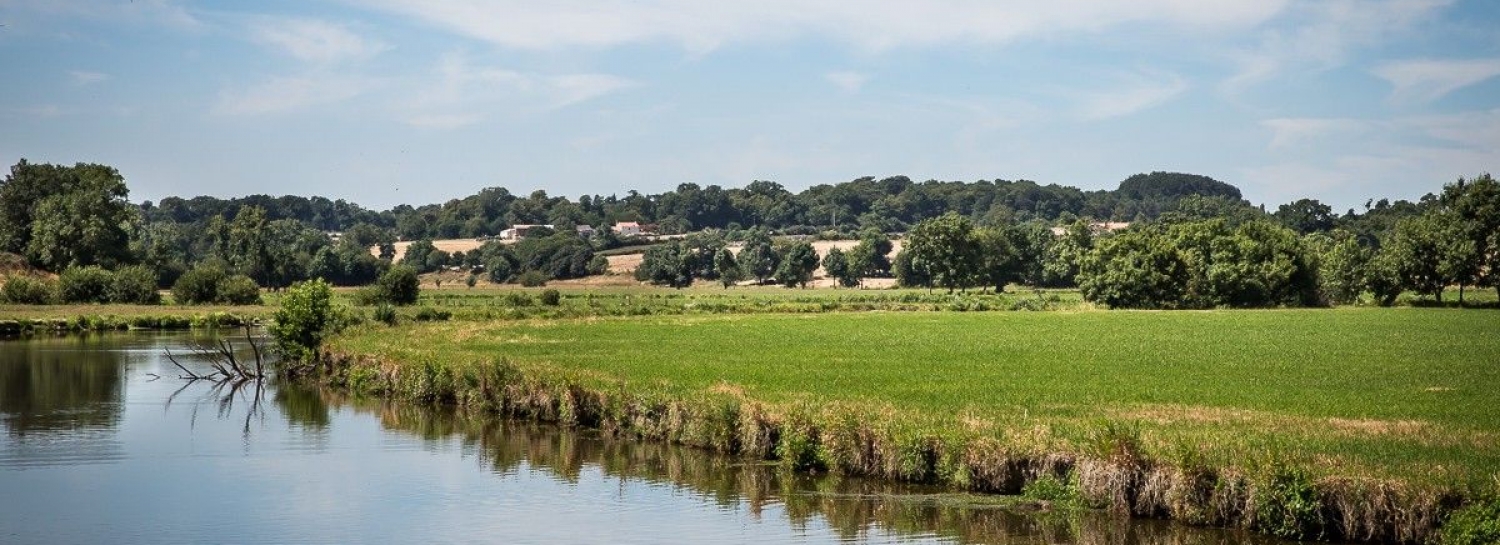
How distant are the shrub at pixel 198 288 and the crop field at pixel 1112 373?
41803 millimetres

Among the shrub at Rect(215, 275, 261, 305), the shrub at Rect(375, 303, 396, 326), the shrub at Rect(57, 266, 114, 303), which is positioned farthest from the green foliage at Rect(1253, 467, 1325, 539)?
the shrub at Rect(57, 266, 114, 303)

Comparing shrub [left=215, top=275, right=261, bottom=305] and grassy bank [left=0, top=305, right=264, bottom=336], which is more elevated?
shrub [left=215, top=275, right=261, bottom=305]

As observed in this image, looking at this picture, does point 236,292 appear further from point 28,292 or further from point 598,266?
point 598,266

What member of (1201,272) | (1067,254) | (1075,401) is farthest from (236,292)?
(1075,401)

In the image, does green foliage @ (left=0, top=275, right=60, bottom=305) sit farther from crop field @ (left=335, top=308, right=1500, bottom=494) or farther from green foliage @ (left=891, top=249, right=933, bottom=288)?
green foliage @ (left=891, top=249, right=933, bottom=288)

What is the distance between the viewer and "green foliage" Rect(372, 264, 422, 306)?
114 metres

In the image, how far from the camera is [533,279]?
184875 millimetres

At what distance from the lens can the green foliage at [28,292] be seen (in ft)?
364

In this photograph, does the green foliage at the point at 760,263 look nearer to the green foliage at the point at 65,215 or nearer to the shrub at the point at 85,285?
the green foliage at the point at 65,215

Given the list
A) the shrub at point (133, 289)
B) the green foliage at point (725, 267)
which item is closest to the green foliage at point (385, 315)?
the shrub at point (133, 289)

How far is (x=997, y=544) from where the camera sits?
25.5 m

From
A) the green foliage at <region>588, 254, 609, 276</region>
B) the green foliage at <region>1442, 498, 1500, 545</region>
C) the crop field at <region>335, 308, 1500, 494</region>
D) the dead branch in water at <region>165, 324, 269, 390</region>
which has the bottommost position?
the dead branch in water at <region>165, 324, 269, 390</region>

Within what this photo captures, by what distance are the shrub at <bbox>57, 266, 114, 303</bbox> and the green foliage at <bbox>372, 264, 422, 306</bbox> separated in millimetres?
23107

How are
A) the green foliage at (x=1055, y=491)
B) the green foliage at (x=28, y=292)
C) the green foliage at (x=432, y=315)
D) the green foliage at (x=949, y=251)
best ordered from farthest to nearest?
the green foliage at (x=949, y=251) < the green foliage at (x=28, y=292) < the green foliage at (x=432, y=315) < the green foliage at (x=1055, y=491)
